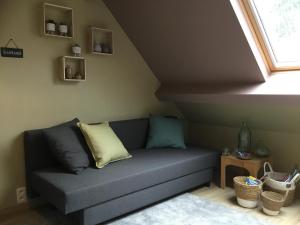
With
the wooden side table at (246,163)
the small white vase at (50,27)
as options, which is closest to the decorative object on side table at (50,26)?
the small white vase at (50,27)

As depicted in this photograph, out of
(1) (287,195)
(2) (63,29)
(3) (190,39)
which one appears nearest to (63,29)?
(2) (63,29)

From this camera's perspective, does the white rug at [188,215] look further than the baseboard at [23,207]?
No

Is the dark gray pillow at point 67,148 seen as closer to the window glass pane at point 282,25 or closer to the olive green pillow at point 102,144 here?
the olive green pillow at point 102,144

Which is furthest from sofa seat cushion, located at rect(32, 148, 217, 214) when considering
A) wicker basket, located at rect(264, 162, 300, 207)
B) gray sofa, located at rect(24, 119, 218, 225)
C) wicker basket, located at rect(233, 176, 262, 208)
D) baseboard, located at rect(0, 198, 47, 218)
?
wicker basket, located at rect(264, 162, 300, 207)

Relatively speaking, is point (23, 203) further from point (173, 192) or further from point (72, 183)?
point (173, 192)

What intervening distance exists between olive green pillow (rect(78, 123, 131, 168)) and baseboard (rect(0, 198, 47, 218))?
77cm

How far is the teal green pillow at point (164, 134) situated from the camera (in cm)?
349

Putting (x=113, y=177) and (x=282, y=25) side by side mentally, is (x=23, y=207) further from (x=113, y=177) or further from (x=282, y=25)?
(x=282, y=25)

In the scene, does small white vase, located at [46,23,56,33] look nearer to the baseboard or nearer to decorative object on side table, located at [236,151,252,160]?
the baseboard

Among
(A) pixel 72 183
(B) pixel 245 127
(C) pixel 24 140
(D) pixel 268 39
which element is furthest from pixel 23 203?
(D) pixel 268 39

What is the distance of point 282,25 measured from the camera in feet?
8.87

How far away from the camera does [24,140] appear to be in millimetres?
2680

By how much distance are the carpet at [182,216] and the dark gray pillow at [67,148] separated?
19.8 inches

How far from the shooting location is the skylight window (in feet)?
8.44
